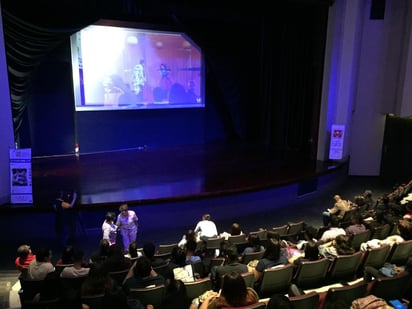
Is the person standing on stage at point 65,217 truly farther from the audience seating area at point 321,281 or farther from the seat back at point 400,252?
the seat back at point 400,252

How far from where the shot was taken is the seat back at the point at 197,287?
3676mm

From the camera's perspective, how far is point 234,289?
2.81 metres

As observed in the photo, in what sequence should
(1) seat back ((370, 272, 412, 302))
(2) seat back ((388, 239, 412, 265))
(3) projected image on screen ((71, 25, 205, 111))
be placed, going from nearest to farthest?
(1) seat back ((370, 272, 412, 302)) < (2) seat back ((388, 239, 412, 265)) < (3) projected image on screen ((71, 25, 205, 111))

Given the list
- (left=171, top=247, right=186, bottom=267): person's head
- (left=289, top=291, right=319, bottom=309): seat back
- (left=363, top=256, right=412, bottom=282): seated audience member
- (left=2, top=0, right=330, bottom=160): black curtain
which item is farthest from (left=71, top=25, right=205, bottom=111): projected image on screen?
(left=289, top=291, right=319, bottom=309): seat back

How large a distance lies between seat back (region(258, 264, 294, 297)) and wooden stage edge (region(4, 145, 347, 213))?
12.2ft

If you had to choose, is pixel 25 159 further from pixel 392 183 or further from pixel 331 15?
pixel 392 183

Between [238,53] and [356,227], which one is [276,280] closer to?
[356,227]

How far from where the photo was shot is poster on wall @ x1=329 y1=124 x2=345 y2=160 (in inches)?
403

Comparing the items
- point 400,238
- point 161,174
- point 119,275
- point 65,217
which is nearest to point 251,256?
point 119,275

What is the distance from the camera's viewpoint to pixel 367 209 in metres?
7.25

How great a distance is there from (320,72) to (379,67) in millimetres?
1868

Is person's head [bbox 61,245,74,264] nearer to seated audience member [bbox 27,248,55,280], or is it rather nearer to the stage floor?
seated audience member [bbox 27,248,55,280]

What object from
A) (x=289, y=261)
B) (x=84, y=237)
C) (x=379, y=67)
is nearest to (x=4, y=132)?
(x=84, y=237)

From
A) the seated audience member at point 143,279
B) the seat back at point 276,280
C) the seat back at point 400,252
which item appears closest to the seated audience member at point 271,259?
the seat back at point 276,280
